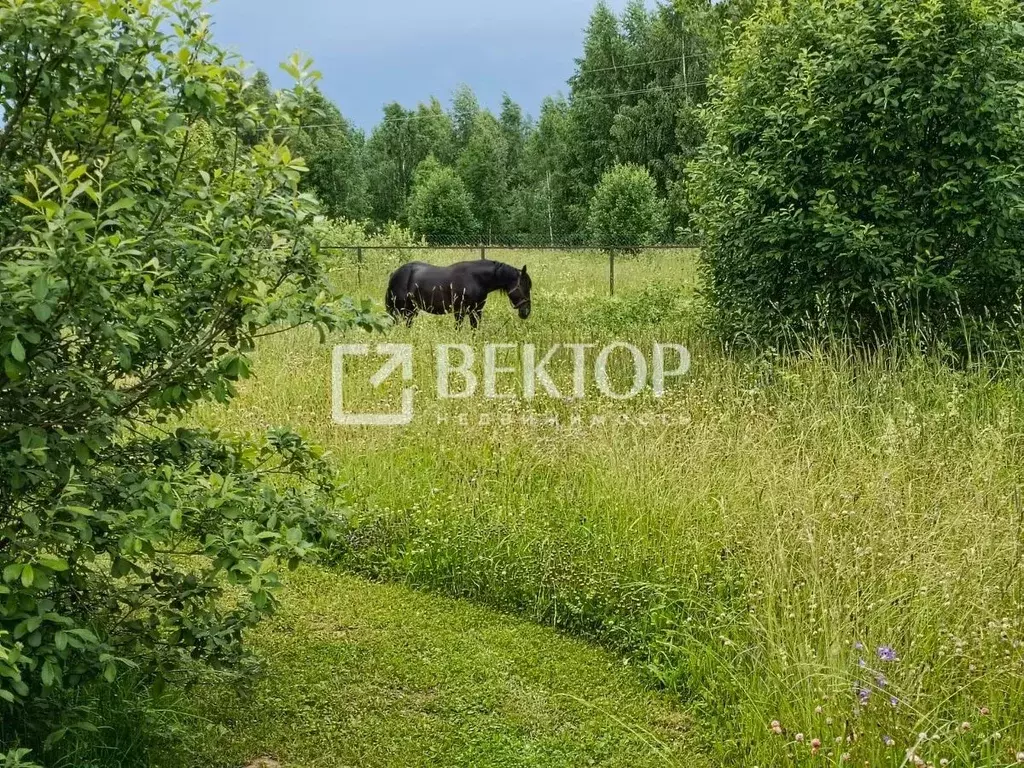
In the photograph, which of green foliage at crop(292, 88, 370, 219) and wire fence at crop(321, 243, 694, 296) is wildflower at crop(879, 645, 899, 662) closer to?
wire fence at crop(321, 243, 694, 296)

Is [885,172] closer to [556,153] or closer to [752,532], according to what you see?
[752,532]

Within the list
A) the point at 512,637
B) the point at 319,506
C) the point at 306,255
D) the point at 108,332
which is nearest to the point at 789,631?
the point at 512,637

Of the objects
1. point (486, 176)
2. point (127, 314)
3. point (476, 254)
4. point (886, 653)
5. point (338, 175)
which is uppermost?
point (486, 176)

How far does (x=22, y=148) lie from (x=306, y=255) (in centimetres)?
95

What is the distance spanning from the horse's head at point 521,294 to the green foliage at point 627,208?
65.8 ft

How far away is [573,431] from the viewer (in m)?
5.58

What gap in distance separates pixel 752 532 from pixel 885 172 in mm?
4140

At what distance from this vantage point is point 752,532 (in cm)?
412

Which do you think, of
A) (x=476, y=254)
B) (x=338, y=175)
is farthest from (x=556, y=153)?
(x=476, y=254)

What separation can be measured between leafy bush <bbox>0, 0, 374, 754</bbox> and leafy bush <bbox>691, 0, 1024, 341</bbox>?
4.80 m

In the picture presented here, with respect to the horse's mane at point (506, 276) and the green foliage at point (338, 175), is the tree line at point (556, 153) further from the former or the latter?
the horse's mane at point (506, 276)

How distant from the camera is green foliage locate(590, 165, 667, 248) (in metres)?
31.3

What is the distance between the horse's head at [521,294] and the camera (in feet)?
38.4

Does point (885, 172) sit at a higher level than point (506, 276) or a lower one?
higher
